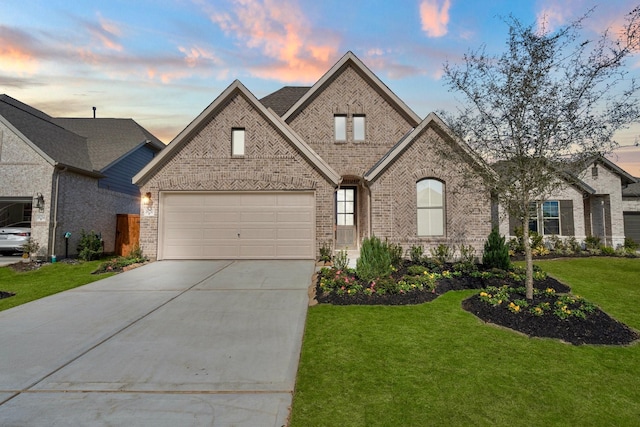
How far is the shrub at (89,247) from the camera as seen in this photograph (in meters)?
13.9

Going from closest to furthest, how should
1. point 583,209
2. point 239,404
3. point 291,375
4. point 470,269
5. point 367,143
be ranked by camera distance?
point 239,404
point 291,375
point 470,269
point 367,143
point 583,209

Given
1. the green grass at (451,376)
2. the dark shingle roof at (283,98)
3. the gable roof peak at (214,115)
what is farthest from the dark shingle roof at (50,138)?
the green grass at (451,376)

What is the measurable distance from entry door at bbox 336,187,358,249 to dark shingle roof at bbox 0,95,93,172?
1202 centimetres

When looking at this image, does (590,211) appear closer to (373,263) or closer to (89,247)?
(373,263)

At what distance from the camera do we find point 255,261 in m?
11.9

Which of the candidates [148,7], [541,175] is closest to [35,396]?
[541,175]

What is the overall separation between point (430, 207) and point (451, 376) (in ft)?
29.6

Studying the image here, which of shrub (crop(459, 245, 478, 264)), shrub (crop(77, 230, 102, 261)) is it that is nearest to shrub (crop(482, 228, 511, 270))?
shrub (crop(459, 245, 478, 264))

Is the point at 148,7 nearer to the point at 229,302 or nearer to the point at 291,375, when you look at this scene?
the point at 229,302

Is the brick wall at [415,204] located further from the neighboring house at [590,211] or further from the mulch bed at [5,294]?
the mulch bed at [5,294]

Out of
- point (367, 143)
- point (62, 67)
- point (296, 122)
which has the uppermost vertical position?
point (62, 67)

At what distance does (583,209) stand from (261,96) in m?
18.3

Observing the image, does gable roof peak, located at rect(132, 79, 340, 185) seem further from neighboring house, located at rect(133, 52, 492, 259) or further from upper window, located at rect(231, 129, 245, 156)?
upper window, located at rect(231, 129, 245, 156)

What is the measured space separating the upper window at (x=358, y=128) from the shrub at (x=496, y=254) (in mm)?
7347
